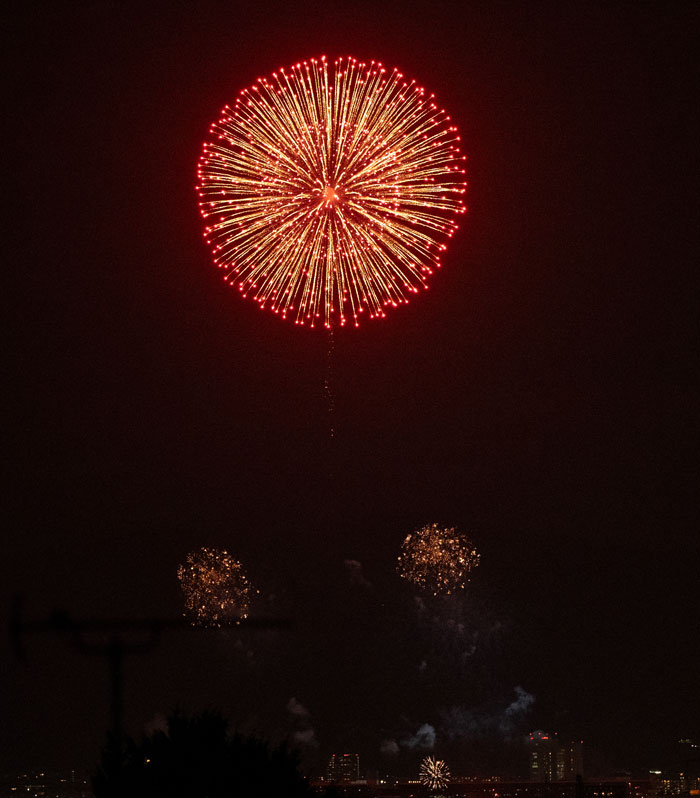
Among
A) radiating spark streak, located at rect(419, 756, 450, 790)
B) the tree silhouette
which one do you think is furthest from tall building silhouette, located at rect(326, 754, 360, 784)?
the tree silhouette

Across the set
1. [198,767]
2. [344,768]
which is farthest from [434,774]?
[198,767]

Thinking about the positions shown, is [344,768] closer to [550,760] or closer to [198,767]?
[550,760]

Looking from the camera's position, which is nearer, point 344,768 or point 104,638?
point 104,638

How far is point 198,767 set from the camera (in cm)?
2161

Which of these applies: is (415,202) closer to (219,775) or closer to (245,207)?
(245,207)

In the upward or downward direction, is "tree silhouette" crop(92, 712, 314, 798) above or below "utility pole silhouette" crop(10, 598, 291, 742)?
below

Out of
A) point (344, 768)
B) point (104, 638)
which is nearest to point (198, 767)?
point (104, 638)

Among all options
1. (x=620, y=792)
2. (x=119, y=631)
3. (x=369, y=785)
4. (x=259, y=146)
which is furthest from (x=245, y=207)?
(x=620, y=792)

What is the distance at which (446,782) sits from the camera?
63062 millimetres

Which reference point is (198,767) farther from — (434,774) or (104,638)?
(434,774)

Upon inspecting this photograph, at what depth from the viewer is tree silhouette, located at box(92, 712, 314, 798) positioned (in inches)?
830

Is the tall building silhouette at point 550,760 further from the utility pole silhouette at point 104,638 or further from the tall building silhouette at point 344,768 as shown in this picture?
the utility pole silhouette at point 104,638

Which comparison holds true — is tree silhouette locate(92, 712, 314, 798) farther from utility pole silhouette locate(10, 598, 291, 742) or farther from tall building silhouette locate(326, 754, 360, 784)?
tall building silhouette locate(326, 754, 360, 784)

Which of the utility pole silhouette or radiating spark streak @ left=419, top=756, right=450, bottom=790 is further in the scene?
radiating spark streak @ left=419, top=756, right=450, bottom=790
